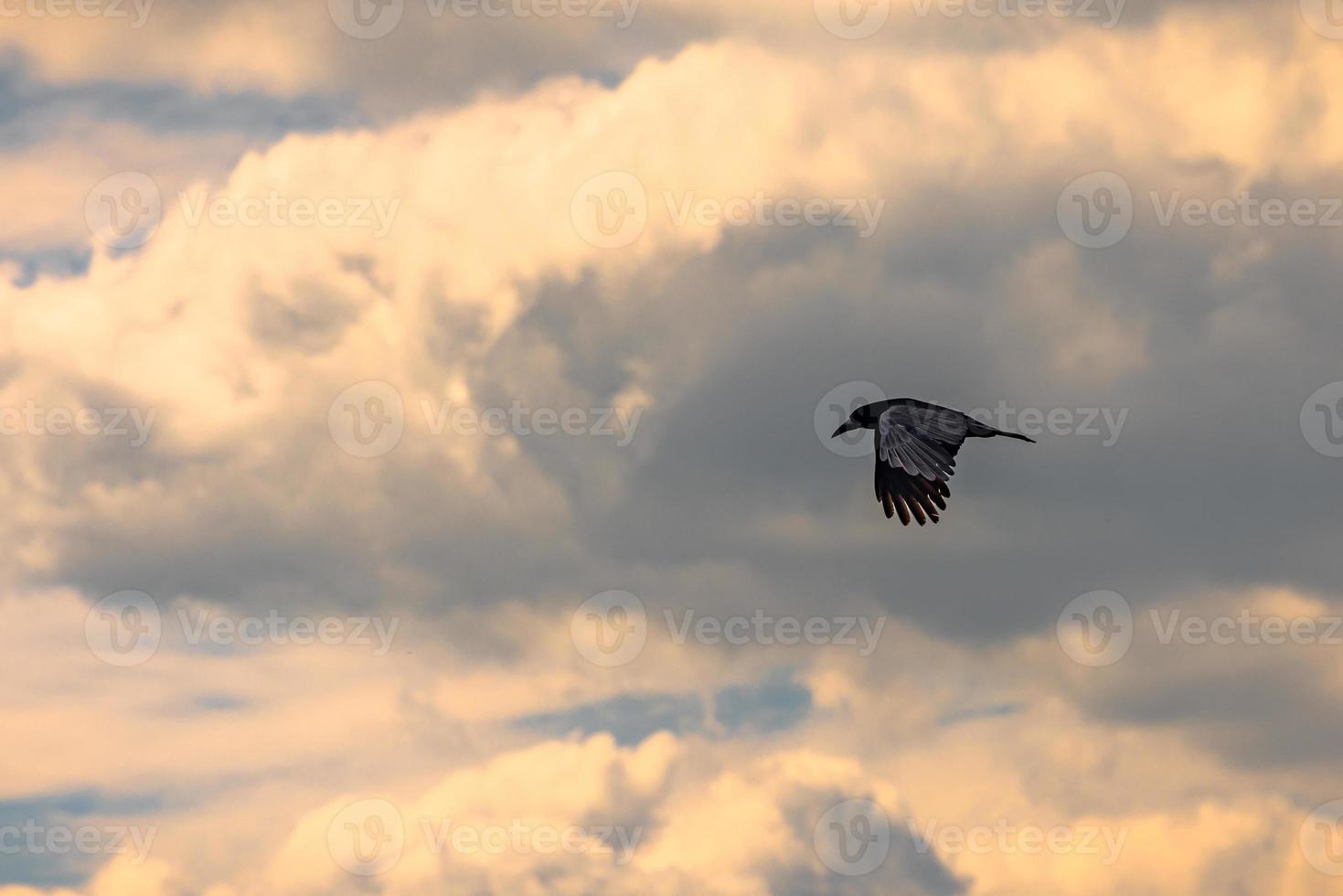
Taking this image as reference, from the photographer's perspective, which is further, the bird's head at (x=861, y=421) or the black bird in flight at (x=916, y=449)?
the bird's head at (x=861, y=421)

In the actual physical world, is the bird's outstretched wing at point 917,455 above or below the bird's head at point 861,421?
below

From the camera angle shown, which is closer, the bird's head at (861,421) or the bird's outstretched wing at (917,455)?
the bird's outstretched wing at (917,455)

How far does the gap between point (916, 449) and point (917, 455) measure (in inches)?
18.7

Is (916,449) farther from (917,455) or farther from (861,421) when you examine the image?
(861,421)

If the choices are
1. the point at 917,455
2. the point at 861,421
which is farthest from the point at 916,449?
the point at 861,421

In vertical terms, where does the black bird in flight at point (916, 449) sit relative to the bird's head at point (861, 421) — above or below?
below

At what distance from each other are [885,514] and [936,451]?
3411 mm

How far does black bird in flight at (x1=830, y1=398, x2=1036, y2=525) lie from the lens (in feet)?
141

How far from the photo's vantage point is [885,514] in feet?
140

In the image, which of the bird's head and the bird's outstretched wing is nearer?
the bird's outstretched wing

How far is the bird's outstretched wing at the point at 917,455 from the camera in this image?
4294 centimetres

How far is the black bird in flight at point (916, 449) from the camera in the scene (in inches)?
1692

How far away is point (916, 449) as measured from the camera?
44.9 m

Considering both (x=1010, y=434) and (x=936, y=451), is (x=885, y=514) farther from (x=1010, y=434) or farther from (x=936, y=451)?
(x=1010, y=434)
